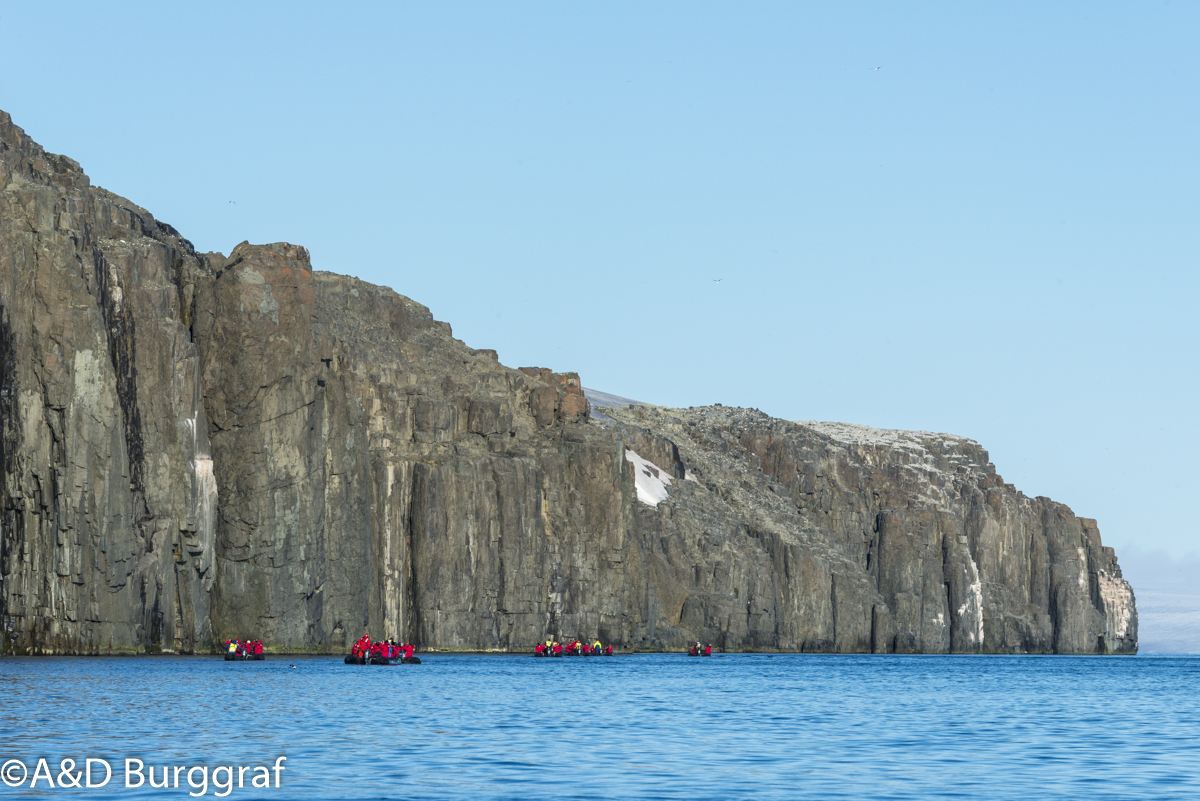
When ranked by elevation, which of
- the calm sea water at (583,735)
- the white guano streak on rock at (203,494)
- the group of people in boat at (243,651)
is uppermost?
the white guano streak on rock at (203,494)

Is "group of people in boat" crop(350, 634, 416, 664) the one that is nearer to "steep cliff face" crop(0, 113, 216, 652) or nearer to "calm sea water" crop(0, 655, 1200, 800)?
"steep cliff face" crop(0, 113, 216, 652)

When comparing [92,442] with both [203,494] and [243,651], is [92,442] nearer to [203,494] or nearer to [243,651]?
[203,494]

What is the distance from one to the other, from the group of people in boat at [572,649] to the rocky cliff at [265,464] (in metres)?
3.83

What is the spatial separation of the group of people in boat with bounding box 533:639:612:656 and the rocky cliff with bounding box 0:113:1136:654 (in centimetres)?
383

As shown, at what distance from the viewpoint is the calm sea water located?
40.6 metres

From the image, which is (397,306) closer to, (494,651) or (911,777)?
(494,651)

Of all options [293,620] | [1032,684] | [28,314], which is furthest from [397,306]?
[1032,684]

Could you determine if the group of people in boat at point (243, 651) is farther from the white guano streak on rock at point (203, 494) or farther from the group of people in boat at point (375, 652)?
the white guano streak on rock at point (203, 494)

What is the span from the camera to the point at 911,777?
142 feet

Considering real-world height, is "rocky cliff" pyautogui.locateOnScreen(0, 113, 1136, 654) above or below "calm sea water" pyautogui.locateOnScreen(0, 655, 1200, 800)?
above

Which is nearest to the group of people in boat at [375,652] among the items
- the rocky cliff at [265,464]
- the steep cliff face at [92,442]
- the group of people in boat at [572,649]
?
the rocky cliff at [265,464]

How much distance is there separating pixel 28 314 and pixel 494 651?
205 feet

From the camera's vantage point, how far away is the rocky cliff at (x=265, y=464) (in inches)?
4082

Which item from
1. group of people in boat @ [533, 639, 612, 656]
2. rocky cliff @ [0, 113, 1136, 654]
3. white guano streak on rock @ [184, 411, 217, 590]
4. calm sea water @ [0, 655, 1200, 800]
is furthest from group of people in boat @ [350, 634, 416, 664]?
group of people in boat @ [533, 639, 612, 656]
